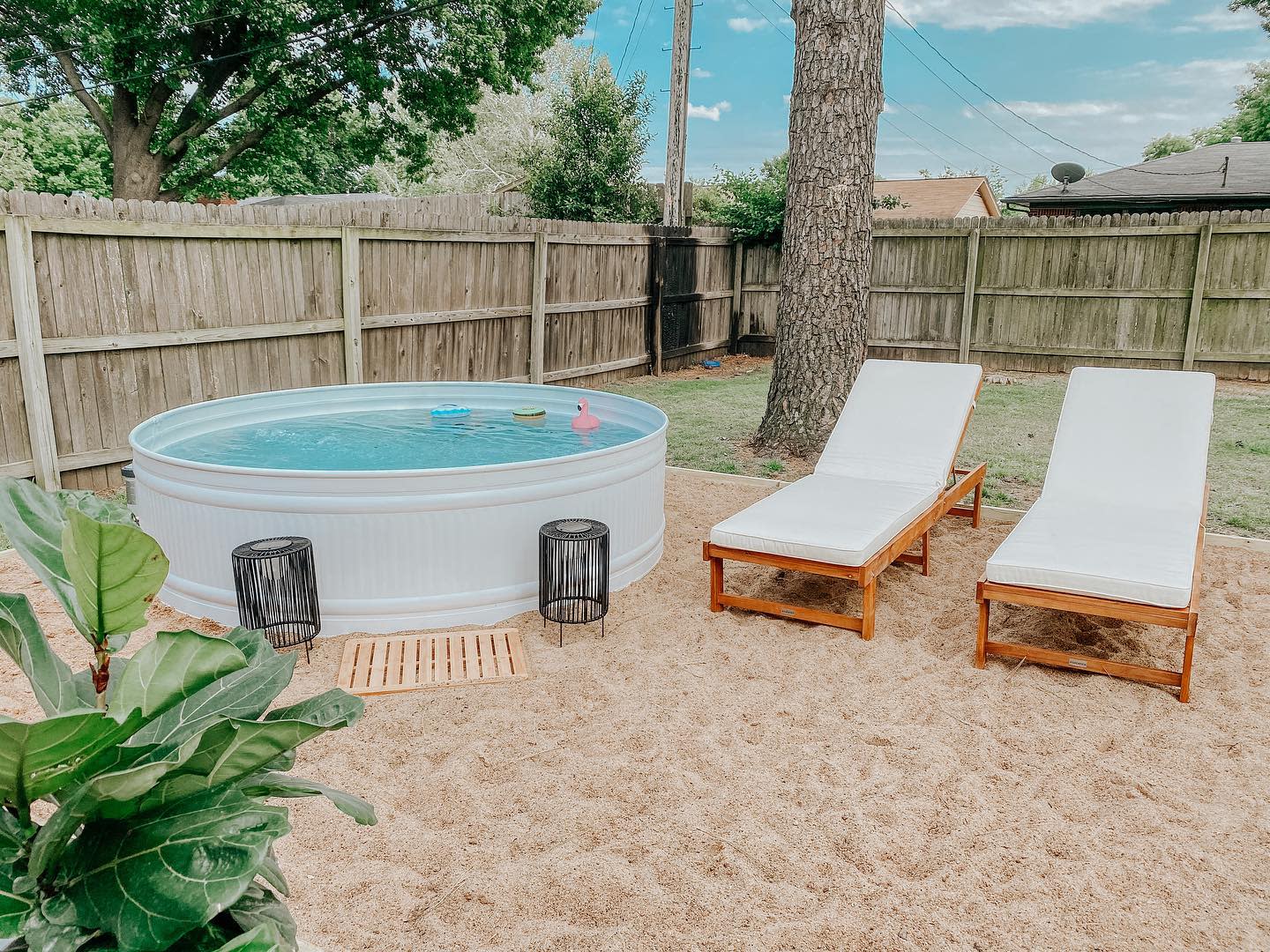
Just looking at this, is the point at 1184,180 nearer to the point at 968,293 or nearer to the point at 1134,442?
the point at 968,293

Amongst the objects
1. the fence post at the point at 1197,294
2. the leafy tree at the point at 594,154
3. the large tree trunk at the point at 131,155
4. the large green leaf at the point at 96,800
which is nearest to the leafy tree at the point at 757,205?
the leafy tree at the point at 594,154

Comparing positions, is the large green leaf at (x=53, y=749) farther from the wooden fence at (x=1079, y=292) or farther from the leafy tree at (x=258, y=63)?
the leafy tree at (x=258, y=63)

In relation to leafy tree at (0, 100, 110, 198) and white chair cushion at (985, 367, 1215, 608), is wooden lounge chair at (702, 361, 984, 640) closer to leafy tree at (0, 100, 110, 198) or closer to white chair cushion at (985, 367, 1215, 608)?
white chair cushion at (985, 367, 1215, 608)

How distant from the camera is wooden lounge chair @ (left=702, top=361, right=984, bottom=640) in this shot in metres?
4.11

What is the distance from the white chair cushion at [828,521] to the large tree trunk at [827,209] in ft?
7.38

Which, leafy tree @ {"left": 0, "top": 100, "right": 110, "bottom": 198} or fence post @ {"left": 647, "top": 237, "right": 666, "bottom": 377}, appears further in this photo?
leafy tree @ {"left": 0, "top": 100, "right": 110, "bottom": 198}

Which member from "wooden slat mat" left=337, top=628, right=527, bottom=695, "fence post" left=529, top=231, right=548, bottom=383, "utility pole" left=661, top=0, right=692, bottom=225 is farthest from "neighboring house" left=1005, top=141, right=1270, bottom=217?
"wooden slat mat" left=337, top=628, right=527, bottom=695

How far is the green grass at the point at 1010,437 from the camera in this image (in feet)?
21.0

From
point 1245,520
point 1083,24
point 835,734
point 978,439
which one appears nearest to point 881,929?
point 835,734

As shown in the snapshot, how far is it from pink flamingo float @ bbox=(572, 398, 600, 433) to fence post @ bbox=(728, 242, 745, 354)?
7.74m

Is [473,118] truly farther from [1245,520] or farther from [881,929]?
[881,929]

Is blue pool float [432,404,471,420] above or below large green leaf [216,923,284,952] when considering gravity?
below

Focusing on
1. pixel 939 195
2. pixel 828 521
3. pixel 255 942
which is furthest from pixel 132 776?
pixel 939 195

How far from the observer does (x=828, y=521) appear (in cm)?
434
